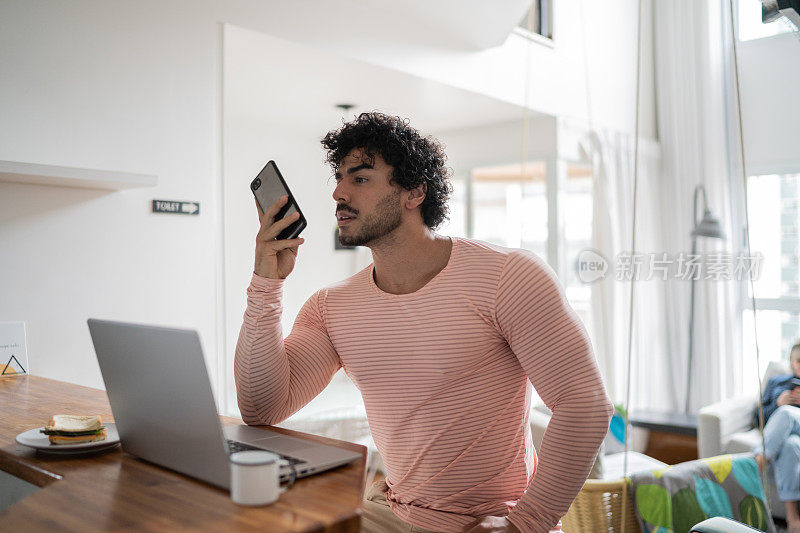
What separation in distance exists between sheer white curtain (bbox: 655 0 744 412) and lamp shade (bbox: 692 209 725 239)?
0.08ft

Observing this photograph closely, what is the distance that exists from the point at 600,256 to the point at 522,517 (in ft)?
10.0

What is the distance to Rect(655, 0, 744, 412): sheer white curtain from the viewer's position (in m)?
2.73

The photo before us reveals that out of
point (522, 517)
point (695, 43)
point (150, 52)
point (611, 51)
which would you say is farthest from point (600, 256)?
A: point (522, 517)

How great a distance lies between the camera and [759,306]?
8.29 feet

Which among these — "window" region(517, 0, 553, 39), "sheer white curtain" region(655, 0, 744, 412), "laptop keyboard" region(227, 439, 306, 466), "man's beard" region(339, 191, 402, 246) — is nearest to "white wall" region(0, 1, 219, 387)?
"man's beard" region(339, 191, 402, 246)

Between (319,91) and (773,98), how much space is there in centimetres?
267

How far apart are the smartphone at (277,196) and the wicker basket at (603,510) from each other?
155cm

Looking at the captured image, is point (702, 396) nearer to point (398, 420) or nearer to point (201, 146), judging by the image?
point (398, 420)

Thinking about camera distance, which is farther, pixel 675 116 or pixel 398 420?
pixel 675 116

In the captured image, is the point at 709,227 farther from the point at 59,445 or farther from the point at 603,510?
the point at 59,445

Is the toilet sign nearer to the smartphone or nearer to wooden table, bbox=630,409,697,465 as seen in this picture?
the smartphone

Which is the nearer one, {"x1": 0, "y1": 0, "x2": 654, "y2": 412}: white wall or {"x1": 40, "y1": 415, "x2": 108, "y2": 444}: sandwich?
{"x1": 40, "y1": 415, "x2": 108, "y2": 444}: sandwich

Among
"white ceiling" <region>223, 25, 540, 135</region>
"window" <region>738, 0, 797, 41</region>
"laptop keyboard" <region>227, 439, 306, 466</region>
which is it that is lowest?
"laptop keyboard" <region>227, 439, 306, 466</region>

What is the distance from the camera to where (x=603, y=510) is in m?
2.39
